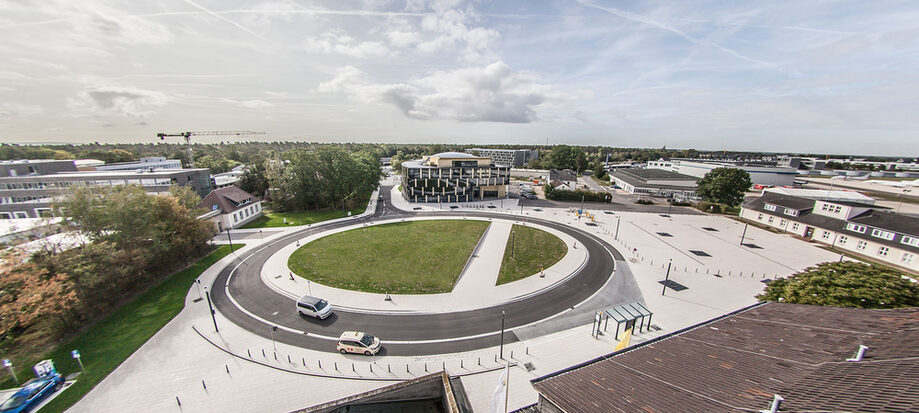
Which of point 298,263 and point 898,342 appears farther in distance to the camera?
point 298,263

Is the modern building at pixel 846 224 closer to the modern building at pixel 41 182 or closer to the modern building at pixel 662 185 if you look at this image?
the modern building at pixel 662 185

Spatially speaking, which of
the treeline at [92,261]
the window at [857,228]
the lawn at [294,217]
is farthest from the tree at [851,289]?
the lawn at [294,217]

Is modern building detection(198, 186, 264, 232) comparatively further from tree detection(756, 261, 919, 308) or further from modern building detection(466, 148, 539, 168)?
modern building detection(466, 148, 539, 168)

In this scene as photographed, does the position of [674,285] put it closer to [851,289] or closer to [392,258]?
[851,289]

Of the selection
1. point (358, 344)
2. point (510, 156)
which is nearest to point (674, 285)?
point (358, 344)

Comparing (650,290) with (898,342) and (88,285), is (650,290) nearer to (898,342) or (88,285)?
(898,342)

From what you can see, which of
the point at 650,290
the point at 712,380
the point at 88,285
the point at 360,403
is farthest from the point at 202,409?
the point at 650,290

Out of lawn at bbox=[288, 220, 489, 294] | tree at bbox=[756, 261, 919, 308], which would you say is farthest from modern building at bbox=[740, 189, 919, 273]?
lawn at bbox=[288, 220, 489, 294]
